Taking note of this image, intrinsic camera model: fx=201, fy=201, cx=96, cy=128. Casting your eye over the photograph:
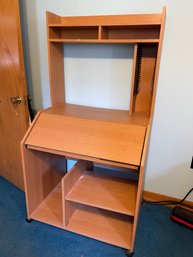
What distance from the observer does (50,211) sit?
1677mm

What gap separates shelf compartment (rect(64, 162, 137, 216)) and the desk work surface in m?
0.28

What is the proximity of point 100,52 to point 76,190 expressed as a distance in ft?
3.70

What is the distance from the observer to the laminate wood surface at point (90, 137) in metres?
1.23

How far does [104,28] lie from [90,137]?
31.3 inches

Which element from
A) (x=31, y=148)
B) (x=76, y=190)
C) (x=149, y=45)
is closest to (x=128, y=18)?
(x=149, y=45)

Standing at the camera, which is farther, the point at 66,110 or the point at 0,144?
the point at 0,144

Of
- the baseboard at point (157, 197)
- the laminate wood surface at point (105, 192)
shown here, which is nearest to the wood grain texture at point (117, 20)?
the laminate wood surface at point (105, 192)

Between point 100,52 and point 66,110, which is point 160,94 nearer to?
point 100,52

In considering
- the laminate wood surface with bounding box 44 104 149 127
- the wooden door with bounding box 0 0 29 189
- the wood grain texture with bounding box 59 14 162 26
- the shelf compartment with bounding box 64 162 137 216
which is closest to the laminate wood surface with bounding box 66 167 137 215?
the shelf compartment with bounding box 64 162 137 216

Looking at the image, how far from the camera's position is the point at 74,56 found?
69.5 inches

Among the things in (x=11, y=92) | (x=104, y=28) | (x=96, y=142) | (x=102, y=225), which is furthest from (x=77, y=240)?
(x=104, y=28)

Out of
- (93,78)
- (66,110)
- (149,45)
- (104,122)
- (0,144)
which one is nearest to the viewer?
(104,122)

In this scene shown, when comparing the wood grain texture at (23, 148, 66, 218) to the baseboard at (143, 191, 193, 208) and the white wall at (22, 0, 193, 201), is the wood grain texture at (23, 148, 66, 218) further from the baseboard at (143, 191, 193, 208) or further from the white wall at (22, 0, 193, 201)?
the baseboard at (143, 191, 193, 208)

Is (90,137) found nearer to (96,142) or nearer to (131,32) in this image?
(96,142)
